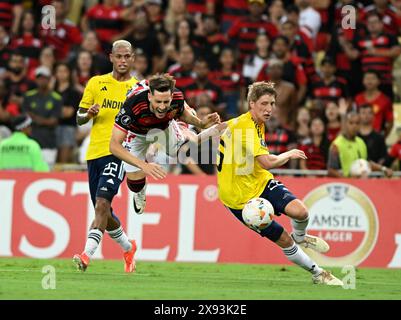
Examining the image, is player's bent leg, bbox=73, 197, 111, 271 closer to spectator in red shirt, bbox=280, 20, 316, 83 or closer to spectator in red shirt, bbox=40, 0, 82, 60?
spectator in red shirt, bbox=280, 20, 316, 83

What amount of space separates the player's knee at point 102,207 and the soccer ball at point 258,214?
7.02ft

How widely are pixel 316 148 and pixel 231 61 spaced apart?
3.32 metres

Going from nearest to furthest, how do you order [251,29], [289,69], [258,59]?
[289,69] < [258,59] < [251,29]

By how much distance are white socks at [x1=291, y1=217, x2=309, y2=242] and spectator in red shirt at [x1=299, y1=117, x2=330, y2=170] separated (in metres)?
6.05

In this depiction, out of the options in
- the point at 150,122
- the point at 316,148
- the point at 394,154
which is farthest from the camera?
the point at 394,154

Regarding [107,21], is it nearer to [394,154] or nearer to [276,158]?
[394,154]

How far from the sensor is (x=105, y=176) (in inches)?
582

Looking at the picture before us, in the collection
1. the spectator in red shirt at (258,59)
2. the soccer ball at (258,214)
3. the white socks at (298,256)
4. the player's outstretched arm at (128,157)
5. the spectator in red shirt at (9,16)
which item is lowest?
the white socks at (298,256)

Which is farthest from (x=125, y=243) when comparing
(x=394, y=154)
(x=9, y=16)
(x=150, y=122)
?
(x=9, y=16)

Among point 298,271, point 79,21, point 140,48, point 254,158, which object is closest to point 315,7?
point 140,48

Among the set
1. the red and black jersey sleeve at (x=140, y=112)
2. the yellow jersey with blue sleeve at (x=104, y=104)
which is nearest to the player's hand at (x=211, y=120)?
the red and black jersey sleeve at (x=140, y=112)

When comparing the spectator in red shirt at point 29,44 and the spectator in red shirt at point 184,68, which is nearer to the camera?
the spectator in red shirt at point 184,68

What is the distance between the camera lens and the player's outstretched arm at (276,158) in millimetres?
12656

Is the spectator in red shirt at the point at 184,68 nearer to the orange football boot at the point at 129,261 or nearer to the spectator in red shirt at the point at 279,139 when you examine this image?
the spectator in red shirt at the point at 279,139
